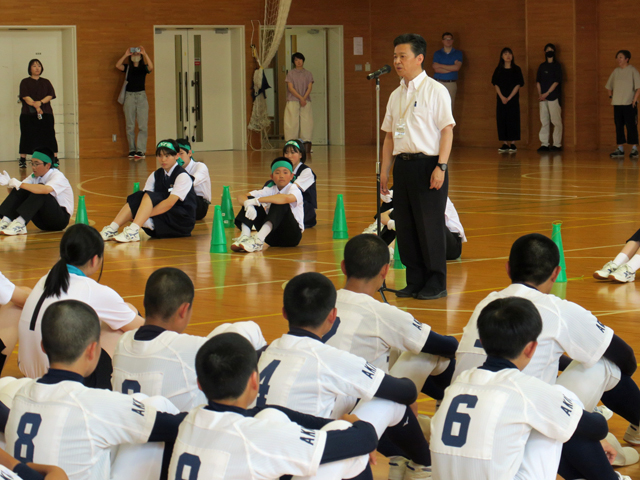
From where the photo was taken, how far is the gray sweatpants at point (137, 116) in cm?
1897

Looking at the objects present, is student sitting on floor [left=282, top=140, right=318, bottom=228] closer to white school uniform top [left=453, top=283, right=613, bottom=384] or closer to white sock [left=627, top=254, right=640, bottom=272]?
white sock [left=627, top=254, right=640, bottom=272]

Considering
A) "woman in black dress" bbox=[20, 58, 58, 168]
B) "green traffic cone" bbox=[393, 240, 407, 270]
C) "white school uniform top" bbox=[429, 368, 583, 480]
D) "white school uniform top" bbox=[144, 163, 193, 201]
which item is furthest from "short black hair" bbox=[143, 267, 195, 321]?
"woman in black dress" bbox=[20, 58, 58, 168]

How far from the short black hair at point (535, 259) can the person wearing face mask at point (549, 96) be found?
15.6 meters

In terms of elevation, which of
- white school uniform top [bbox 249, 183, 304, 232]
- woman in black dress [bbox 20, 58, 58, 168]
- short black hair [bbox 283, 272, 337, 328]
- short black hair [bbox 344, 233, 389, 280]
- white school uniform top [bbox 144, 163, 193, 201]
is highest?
woman in black dress [bbox 20, 58, 58, 168]

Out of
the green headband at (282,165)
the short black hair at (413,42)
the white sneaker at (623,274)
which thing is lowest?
the white sneaker at (623,274)

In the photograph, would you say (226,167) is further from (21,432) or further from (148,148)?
(21,432)

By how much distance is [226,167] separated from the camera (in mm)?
16125

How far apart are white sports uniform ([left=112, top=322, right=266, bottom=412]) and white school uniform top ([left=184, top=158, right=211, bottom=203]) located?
20.8 feet

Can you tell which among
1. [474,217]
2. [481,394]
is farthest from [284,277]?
[481,394]

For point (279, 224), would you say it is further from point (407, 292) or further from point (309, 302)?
point (309, 302)

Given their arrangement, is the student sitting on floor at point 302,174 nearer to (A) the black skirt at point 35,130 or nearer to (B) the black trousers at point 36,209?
(B) the black trousers at point 36,209

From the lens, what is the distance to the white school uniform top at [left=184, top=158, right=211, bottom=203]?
9.38 metres

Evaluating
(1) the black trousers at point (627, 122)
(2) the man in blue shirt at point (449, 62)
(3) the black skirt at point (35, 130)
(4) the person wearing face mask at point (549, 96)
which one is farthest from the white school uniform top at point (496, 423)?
(2) the man in blue shirt at point (449, 62)

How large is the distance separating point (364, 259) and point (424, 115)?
2418mm
